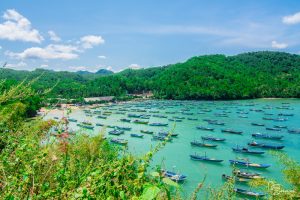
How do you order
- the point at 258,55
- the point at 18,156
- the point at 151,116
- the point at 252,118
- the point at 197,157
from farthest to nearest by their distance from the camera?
the point at 258,55 < the point at 151,116 < the point at 252,118 < the point at 197,157 < the point at 18,156

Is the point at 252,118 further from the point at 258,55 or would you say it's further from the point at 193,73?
the point at 258,55

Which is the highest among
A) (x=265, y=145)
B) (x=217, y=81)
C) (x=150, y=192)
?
(x=217, y=81)

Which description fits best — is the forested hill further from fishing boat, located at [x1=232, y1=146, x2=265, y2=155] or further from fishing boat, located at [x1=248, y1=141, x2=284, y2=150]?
fishing boat, located at [x1=232, y1=146, x2=265, y2=155]

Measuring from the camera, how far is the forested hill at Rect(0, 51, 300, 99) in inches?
3450

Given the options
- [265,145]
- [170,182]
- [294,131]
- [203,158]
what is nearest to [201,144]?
[203,158]

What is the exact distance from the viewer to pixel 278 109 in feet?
201

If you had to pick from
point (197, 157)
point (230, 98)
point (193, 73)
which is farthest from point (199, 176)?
point (193, 73)

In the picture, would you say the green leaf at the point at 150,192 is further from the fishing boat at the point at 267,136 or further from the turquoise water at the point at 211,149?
the fishing boat at the point at 267,136

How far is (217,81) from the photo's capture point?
103 m

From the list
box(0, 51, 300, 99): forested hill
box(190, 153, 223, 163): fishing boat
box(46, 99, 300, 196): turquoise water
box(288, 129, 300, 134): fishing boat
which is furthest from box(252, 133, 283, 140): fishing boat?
box(0, 51, 300, 99): forested hill

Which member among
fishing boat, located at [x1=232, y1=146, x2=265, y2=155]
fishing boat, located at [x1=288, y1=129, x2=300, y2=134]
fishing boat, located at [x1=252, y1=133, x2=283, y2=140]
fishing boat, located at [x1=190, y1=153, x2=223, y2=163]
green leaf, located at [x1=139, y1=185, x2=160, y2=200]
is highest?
green leaf, located at [x1=139, y1=185, x2=160, y2=200]

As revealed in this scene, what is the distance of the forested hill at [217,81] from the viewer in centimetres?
8762

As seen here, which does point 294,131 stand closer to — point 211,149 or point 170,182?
point 211,149

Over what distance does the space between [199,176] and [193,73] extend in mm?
94151
